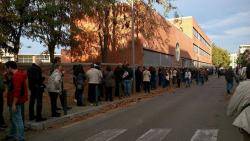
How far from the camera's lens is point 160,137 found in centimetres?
1123

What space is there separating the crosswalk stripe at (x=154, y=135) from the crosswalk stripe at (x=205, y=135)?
744mm

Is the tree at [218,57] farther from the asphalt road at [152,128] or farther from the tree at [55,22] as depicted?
the asphalt road at [152,128]

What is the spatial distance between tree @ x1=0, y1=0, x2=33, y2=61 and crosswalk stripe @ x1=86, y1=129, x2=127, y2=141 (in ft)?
35.9

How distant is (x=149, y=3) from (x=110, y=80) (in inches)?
582

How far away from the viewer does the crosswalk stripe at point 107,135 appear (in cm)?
1128

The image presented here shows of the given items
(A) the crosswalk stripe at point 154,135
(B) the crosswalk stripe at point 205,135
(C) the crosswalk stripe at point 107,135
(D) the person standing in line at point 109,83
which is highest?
(D) the person standing in line at point 109,83

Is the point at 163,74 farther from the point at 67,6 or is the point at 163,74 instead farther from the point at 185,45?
the point at 185,45

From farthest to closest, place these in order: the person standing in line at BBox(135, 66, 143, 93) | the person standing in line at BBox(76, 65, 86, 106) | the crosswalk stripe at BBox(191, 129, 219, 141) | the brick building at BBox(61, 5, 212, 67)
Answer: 1. the brick building at BBox(61, 5, 212, 67)
2. the person standing in line at BBox(135, 66, 143, 93)
3. the person standing in line at BBox(76, 65, 86, 106)
4. the crosswalk stripe at BBox(191, 129, 219, 141)

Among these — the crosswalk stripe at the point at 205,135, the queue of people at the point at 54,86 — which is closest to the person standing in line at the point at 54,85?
the queue of people at the point at 54,86

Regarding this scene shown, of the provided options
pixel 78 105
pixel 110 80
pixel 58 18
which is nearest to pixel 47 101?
pixel 78 105

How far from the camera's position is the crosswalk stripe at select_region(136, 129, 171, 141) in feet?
36.1

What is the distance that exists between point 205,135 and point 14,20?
13973 mm

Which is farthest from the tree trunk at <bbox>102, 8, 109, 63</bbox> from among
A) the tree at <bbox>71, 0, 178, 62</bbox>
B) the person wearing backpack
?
the person wearing backpack

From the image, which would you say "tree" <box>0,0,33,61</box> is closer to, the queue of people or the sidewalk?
the queue of people
